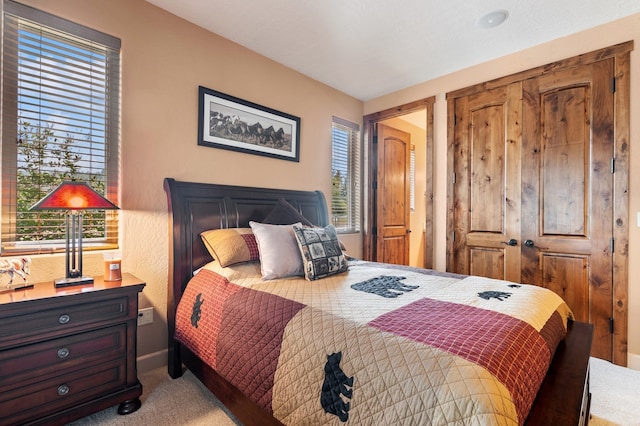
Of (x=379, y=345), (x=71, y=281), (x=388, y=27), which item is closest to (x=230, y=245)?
(x=71, y=281)

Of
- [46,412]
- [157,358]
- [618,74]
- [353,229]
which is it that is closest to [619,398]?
[618,74]

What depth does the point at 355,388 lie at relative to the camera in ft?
3.32

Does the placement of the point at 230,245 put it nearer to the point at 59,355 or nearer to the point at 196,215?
the point at 196,215

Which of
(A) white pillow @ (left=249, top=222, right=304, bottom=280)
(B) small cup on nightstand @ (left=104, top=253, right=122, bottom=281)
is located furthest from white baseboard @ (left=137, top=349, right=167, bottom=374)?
(A) white pillow @ (left=249, top=222, right=304, bottom=280)

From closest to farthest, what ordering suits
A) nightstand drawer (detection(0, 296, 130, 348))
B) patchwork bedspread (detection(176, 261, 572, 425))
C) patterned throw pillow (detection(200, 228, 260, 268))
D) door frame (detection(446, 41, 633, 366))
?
patchwork bedspread (detection(176, 261, 572, 425))
nightstand drawer (detection(0, 296, 130, 348))
patterned throw pillow (detection(200, 228, 260, 268))
door frame (detection(446, 41, 633, 366))

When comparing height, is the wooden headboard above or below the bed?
above

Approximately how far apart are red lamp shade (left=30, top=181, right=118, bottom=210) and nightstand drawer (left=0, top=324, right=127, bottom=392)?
653 mm

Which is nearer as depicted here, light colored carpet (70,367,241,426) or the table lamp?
the table lamp

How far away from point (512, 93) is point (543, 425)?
2843 mm

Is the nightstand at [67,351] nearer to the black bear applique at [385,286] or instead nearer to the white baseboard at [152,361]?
the white baseboard at [152,361]

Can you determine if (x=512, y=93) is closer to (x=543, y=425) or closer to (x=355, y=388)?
(x=543, y=425)

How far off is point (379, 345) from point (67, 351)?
5.11 feet

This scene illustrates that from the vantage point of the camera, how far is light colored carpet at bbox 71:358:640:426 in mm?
1679

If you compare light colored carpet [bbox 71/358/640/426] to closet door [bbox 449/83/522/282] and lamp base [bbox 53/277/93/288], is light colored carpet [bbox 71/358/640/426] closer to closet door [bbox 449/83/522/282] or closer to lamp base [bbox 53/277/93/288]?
lamp base [bbox 53/277/93/288]
